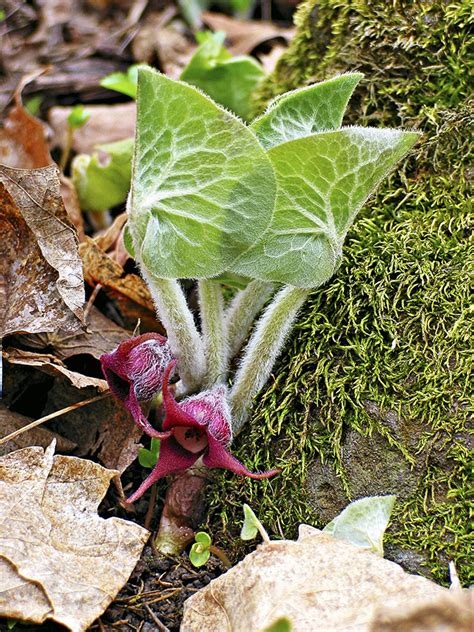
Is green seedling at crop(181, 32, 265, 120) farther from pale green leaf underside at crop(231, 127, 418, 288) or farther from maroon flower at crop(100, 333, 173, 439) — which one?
maroon flower at crop(100, 333, 173, 439)

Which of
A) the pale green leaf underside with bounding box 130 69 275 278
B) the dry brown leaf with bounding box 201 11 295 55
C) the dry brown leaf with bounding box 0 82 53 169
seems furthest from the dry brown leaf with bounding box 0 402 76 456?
the dry brown leaf with bounding box 201 11 295 55

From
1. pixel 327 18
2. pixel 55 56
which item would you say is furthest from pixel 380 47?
pixel 55 56

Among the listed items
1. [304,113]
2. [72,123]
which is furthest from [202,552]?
[72,123]

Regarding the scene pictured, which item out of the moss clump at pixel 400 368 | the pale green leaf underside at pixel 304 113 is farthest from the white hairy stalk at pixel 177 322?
the pale green leaf underside at pixel 304 113

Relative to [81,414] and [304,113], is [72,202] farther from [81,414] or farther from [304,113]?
[304,113]

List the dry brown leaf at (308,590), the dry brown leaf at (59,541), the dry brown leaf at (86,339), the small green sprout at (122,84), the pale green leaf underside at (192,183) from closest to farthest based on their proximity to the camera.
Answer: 1. the dry brown leaf at (308,590)
2. the dry brown leaf at (59,541)
3. the pale green leaf underside at (192,183)
4. the dry brown leaf at (86,339)
5. the small green sprout at (122,84)

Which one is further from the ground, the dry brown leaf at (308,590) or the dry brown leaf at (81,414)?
the dry brown leaf at (308,590)

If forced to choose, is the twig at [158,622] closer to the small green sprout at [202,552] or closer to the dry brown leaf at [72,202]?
the small green sprout at [202,552]
